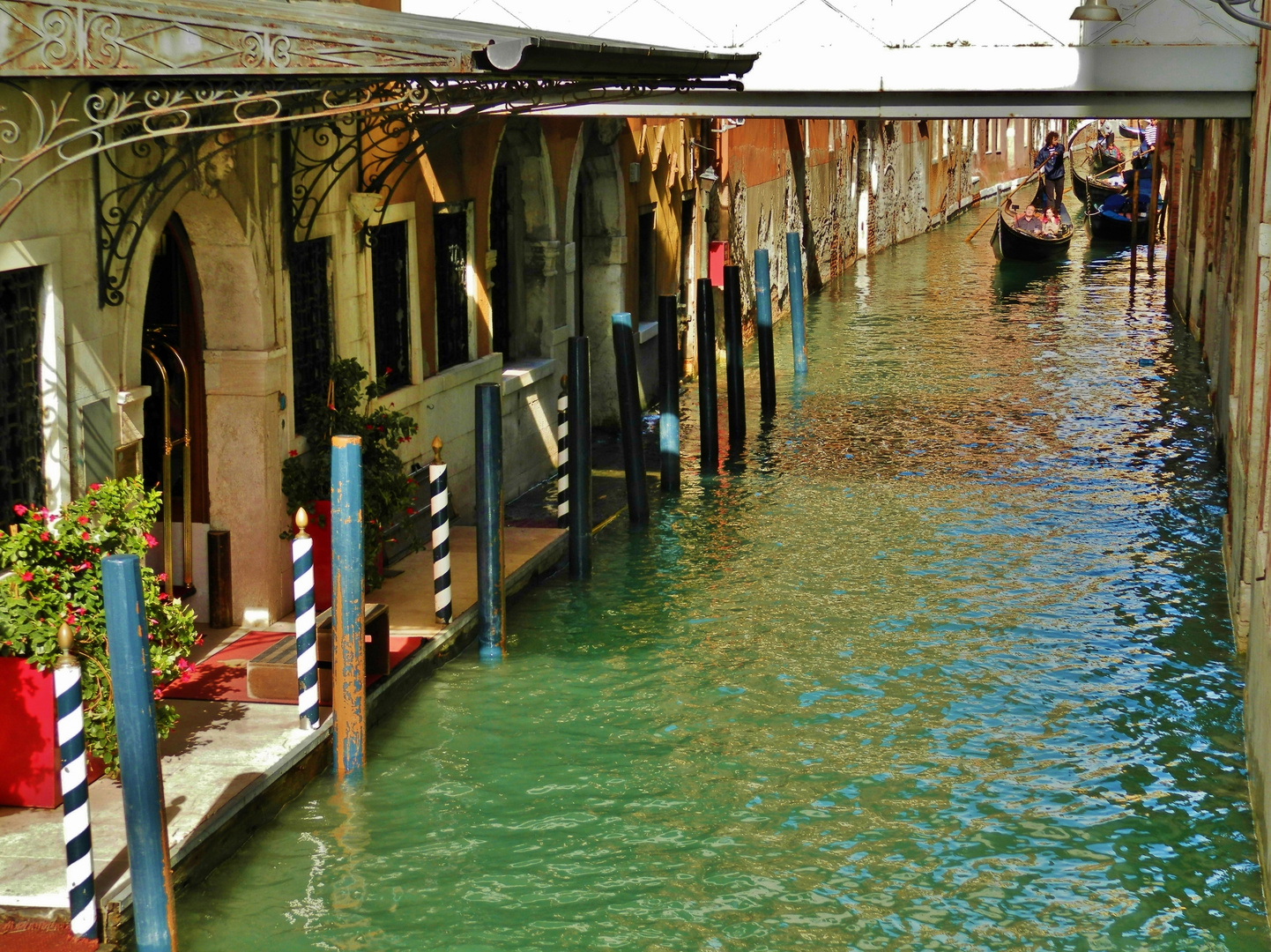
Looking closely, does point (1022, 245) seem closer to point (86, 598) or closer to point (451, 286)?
point (451, 286)

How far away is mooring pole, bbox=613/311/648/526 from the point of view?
Result: 11.3 meters

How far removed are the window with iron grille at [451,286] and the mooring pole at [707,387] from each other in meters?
2.33

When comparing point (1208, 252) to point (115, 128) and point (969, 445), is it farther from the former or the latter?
point (115, 128)

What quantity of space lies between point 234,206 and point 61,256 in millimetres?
1481

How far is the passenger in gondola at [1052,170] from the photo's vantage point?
3238 cm

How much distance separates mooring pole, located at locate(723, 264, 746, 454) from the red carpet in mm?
5888

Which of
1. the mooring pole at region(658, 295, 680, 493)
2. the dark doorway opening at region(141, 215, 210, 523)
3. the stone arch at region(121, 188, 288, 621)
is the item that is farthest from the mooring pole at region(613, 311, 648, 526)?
the dark doorway opening at region(141, 215, 210, 523)

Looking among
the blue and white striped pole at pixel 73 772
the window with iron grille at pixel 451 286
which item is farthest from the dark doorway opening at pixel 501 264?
the blue and white striped pole at pixel 73 772

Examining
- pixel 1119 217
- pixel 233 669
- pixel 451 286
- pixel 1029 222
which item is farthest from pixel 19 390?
pixel 1119 217

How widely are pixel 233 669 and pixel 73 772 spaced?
272cm

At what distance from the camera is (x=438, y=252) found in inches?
433

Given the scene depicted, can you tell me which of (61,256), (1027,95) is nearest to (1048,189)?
(1027,95)

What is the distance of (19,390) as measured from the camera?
6.39 meters

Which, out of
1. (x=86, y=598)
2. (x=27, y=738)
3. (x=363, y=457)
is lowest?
(x=27, y=738)
